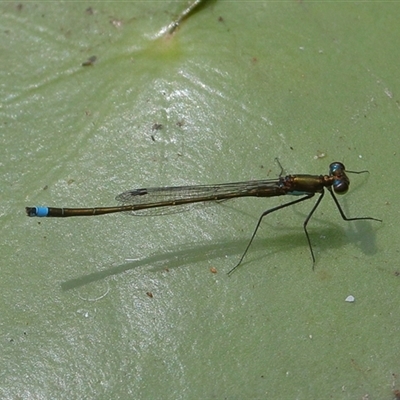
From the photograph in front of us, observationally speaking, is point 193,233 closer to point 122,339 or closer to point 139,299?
point 139,299

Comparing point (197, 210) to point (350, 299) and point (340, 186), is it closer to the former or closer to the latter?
point (340, 186)

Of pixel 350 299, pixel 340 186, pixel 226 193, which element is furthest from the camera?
pixel 226 193

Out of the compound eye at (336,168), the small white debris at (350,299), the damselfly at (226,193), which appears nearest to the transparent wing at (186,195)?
the damselfly at (226,193)

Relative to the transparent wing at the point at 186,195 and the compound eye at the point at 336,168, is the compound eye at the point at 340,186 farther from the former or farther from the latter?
the transparent wing at the point at 186,195

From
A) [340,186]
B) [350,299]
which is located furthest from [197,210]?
[350,299]

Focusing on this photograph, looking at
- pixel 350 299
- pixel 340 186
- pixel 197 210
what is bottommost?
pixel 350 299

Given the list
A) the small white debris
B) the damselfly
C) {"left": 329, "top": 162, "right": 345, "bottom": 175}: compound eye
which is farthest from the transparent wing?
the small white debris

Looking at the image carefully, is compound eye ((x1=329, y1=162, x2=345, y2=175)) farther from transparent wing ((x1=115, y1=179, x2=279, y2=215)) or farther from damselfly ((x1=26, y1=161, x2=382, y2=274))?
transparent wing ((x1=115, y1=179, x2=279, y2=215))
